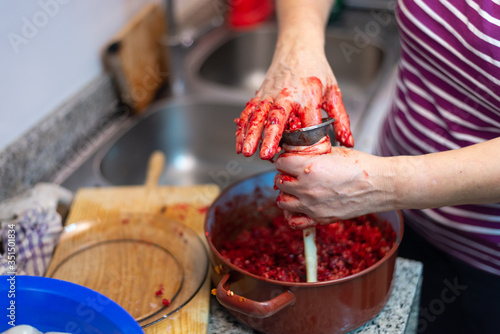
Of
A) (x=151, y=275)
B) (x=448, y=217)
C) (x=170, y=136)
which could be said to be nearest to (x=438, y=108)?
(x=448, y=217)

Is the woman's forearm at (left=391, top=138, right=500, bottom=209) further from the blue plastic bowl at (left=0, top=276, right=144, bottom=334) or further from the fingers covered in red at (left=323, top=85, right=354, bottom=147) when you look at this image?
the blue plastic bowl at (left=0, top=276, right=144, bottom=334)

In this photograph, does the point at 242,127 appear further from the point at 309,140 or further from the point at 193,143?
the point at 193,143

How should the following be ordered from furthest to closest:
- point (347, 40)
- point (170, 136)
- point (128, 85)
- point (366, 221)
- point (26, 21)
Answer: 1. point (347, 40)
2. point (170, 136)
3. point (128, 85)
4. point (26, 21)
5. point (366, 221)

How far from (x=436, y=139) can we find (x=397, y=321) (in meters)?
0.40

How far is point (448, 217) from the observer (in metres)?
1.10

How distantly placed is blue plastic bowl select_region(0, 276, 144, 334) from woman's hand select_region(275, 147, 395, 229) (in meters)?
0.34

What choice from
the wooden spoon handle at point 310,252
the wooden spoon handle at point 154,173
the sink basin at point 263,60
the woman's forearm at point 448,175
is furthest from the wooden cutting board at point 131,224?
the sink basin at point 263,60

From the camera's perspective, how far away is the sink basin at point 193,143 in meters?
1.71

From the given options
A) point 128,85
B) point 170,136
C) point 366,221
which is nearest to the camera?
point 366,221

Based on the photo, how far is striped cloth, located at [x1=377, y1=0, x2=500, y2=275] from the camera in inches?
38.1

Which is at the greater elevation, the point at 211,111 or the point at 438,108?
the point at 438,108

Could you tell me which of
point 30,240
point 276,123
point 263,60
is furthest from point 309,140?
point 263,60

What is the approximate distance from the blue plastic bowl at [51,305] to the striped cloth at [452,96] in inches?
28.4

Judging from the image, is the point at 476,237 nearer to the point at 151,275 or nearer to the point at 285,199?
the point at 285,199
